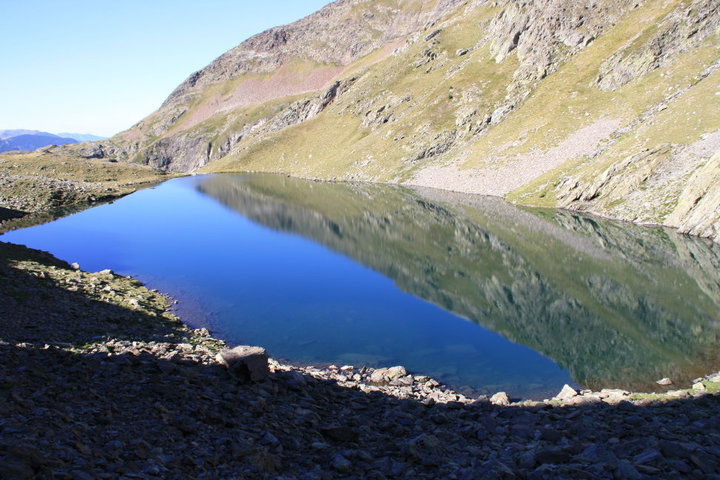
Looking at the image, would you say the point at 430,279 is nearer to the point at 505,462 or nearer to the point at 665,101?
the point at 505,462

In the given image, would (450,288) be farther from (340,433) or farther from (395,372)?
(340,433)

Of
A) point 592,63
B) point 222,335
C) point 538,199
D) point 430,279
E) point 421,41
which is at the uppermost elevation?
point 421,41

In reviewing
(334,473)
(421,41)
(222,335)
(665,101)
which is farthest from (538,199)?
(421,41)

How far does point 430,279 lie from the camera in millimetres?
41562

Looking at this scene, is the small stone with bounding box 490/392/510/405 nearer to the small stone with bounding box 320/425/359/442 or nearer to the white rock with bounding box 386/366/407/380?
the white rock with bounding box 386/366/407/380

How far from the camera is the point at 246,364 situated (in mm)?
15984

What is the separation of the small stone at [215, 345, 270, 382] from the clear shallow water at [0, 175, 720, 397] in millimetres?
9786

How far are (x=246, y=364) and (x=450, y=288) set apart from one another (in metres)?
25.7

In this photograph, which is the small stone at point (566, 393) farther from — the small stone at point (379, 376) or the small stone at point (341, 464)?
the small stone at point (341, 464)

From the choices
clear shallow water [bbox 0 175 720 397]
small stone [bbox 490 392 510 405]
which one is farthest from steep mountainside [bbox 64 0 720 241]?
small stone [bbox 490 392 510 405]

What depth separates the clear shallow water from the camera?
83.1ft

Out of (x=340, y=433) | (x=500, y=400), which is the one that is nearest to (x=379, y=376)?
(x=500, y=400)

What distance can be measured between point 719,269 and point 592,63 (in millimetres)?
83732

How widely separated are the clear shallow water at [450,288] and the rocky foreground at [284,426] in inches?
243
